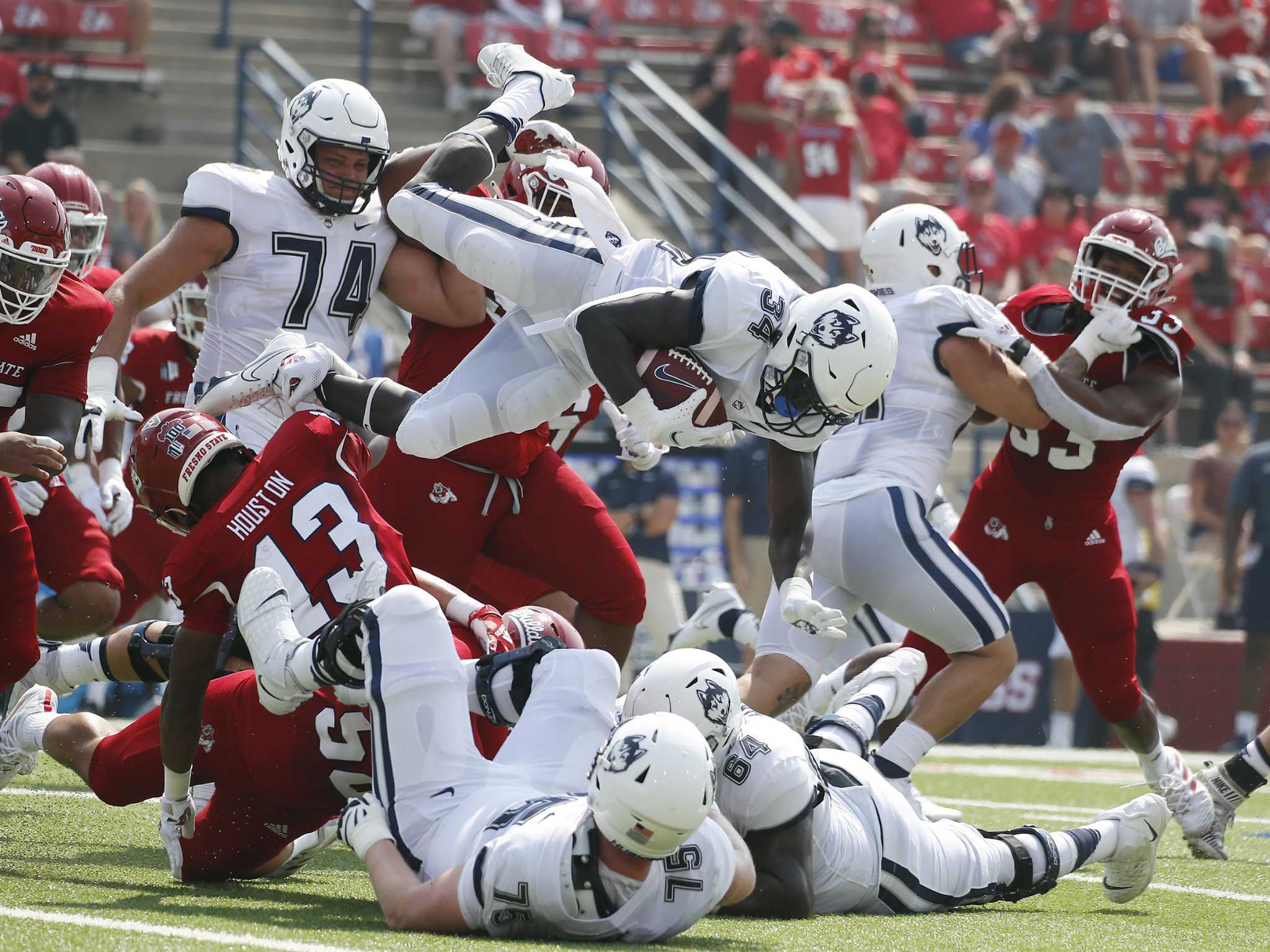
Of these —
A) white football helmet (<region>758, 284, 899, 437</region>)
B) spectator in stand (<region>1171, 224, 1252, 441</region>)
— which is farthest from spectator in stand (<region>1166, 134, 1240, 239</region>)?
white football helmet (<region>758, 284, 899, 437</region>)

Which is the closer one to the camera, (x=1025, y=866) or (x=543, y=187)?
(x=1025, y=866)

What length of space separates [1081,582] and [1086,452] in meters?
0.41

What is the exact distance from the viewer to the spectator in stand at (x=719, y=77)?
12828 mm

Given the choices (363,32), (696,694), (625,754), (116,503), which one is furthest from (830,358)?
(363,32)

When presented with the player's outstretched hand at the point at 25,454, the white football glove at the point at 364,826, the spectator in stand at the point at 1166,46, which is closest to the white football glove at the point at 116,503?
the player's outstretched hand at the point at 25,454

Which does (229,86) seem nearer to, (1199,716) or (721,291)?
(1199,716)

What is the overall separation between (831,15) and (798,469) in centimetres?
1144

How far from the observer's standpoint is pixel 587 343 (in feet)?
14.1

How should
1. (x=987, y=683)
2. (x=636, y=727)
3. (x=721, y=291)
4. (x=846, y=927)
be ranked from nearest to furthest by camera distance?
(x=636, y=727) < (x=846, y=927) < (x=721, y=291) < (x=987, y=683)

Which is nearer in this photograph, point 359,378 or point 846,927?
point 846,927

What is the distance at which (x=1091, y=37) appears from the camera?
1534cm

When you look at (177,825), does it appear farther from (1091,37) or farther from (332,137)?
(1091,37)

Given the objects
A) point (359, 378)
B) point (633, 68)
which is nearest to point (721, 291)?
point (359, 378)

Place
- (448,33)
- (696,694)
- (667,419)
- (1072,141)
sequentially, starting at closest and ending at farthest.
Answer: (696,694) → (667,419) → (448,33) → (1072,141)
